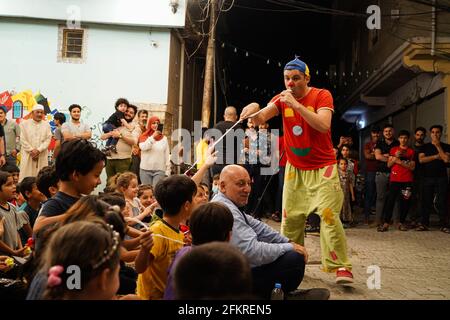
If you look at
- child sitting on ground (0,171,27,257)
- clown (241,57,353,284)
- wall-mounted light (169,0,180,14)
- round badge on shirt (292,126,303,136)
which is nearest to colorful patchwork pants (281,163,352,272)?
clown (241,57,353,284)

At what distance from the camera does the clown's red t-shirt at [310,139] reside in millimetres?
4512

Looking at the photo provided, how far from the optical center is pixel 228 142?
794 cm

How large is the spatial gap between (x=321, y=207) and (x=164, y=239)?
A: 180 cm

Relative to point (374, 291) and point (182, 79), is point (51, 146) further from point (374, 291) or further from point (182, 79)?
point (374, 291)

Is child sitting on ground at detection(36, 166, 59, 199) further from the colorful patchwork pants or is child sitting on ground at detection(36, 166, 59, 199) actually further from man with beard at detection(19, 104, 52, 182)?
man with beard at detection(19, 104, 52, 182)

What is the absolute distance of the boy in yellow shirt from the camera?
3047mm

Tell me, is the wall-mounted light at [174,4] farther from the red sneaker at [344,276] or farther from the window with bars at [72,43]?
the red sneaker at [344,276]

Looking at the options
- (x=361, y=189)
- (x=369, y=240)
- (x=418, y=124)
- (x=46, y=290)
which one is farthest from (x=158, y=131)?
(x=418, y=124)

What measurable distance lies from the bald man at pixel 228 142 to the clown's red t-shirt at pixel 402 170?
3.13 m

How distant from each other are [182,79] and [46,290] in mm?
11346

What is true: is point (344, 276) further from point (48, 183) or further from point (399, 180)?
point (399, 180)

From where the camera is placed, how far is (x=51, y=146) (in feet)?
A: 34.2

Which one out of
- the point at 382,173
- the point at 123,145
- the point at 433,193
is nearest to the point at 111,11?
the point at 123,145

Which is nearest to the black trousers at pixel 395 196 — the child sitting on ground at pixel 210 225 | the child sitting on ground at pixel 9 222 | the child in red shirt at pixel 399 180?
the child in red shirt at pixel 399 180
